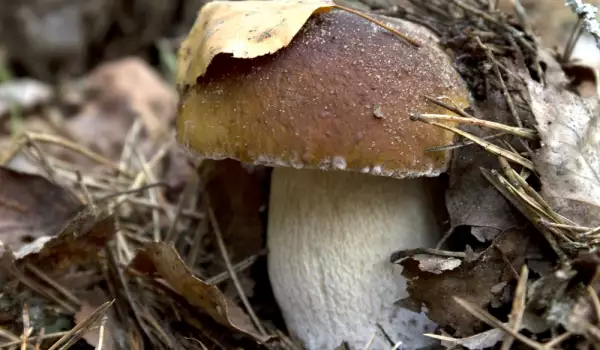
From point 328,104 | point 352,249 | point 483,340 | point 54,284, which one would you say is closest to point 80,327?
point 54,284

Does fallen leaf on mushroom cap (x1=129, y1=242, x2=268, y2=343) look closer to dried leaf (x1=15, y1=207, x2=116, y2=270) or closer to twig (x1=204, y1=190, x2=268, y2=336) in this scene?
twig (x1=204, y1=190, x2=268, y2=336)

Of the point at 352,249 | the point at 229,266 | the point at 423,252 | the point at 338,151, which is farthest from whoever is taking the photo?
the point at 229,266

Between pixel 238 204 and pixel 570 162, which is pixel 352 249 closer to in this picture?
pixel 238 204

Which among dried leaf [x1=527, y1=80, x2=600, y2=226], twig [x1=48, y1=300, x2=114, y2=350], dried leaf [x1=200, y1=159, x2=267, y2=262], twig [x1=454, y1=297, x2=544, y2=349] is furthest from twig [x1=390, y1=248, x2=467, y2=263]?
twig [x1=48, y1=300, x2=114, y2=350]

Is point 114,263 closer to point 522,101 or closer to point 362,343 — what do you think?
point 362,343

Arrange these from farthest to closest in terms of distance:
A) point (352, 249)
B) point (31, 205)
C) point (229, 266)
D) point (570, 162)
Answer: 1. point (31, 205)
2. point (229, 266)
3. point (352, 249)
4. point (570, 162)

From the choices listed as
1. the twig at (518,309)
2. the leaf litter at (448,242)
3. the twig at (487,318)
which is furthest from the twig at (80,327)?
the twig at (518,309)
